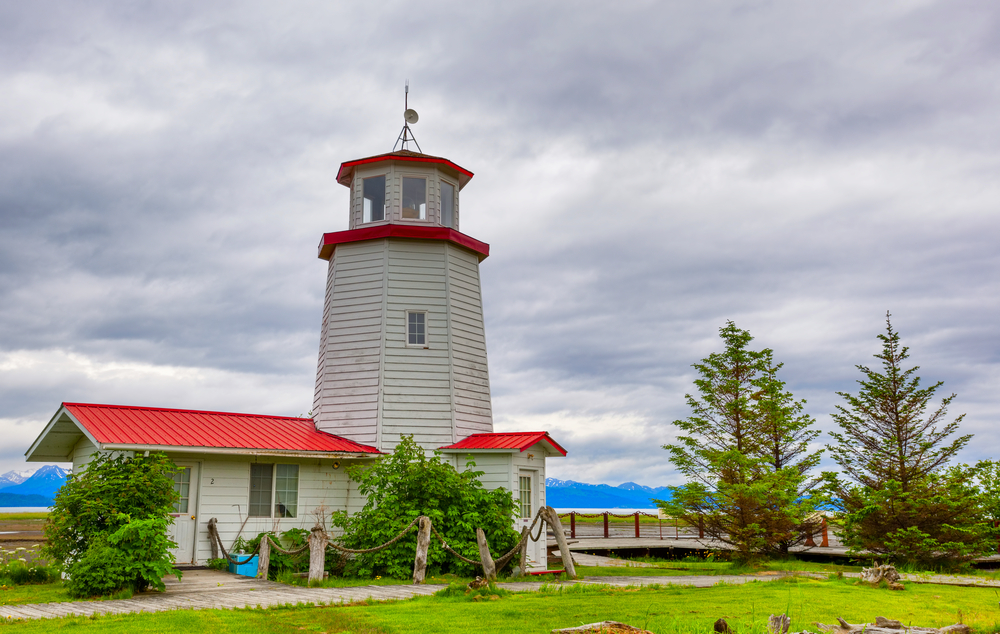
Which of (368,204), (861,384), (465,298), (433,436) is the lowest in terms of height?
(433,436)

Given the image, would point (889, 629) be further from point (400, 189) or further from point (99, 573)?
point (400, 189)

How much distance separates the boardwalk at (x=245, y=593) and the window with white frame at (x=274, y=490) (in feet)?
5.83

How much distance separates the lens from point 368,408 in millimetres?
17938

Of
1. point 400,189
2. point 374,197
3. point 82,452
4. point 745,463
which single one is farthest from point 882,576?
point 82,452

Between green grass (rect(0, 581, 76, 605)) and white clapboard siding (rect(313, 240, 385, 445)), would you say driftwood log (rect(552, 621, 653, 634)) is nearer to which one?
green grass (rect(0, 581, 76, 605))

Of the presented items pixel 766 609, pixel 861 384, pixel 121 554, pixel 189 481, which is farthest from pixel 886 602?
pixel 189 481

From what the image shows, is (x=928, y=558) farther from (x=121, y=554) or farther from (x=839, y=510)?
(x=121, y=554)

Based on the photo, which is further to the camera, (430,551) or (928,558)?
(928,558)

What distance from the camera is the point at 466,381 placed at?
18.8 meters

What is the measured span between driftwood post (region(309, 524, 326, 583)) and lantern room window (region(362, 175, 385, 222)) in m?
8.78

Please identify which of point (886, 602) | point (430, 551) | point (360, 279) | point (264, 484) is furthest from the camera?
point (360, 279)

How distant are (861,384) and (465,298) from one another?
33.1ft

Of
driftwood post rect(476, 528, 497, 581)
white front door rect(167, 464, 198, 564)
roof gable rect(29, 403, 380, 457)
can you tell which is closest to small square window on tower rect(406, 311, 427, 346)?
roof gable rect(29, 403, 380, 457)

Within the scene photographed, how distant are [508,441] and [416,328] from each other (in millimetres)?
3732
